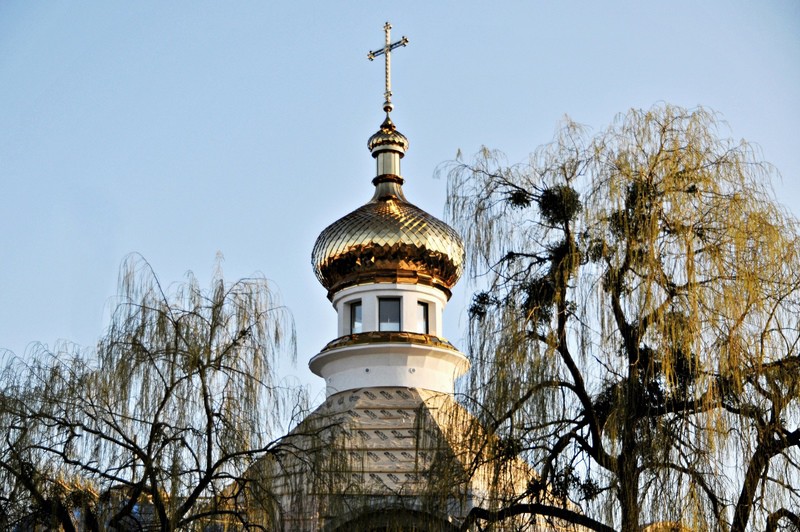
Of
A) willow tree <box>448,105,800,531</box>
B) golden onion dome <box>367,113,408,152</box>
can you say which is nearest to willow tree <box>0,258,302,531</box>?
willow tree <box>448,105,800,531</box>

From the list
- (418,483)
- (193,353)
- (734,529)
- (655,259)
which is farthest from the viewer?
(418,483)

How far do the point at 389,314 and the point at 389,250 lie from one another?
139cm

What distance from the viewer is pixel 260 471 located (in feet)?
50.3

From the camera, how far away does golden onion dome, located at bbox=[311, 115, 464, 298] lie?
2722 centimetres

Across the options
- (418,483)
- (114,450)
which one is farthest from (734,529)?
(114,450)

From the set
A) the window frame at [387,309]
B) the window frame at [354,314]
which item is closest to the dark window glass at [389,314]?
the window frame at [387,309]

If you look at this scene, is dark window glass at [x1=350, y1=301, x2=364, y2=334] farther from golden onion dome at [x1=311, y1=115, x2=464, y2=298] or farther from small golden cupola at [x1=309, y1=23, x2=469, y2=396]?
golden onion dome at [x1=311, y1=115, x2=464, y2=298]

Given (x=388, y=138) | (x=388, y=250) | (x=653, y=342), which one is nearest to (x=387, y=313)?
(x=388, y=250)

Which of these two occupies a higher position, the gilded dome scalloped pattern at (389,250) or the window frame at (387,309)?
the gilded dome scalloped pattern at (389,250)

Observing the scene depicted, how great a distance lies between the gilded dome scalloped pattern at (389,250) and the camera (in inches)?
1072

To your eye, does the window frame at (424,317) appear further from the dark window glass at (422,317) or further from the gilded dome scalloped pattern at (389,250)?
the gilded dome scalloped pattern at (389,250)

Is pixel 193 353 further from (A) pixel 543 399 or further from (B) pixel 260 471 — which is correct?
(A) pixel 543 399

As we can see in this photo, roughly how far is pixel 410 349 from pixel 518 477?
37.8ft

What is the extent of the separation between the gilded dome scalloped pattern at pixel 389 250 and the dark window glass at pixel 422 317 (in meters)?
0.53
